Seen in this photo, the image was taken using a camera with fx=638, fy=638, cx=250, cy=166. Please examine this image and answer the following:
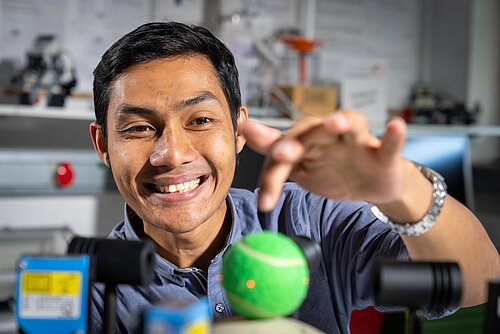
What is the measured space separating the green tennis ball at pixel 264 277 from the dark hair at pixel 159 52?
1.72 ft

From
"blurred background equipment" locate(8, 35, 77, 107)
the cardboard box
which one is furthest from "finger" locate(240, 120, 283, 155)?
the cardboard box

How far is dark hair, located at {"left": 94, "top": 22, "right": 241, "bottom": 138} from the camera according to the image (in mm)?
1082

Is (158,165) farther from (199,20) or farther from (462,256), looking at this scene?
(199,20)

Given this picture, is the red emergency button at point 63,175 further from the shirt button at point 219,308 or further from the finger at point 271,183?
the finger at point 271,183

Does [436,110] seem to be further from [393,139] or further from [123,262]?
[123,262]

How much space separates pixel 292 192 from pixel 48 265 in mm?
726

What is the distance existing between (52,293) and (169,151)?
451mm

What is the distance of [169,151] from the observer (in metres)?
1.02

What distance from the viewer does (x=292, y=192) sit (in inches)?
49.9

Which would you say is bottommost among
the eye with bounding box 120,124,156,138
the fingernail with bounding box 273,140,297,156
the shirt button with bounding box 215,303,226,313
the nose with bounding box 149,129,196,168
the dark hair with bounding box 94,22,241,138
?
the shirt button with bounding box 215,303,226,313

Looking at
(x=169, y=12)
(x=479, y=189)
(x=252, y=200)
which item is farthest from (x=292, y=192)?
(x=479, y=189)

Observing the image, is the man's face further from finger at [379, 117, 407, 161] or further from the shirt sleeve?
finger at [379, 117, 407, 161]

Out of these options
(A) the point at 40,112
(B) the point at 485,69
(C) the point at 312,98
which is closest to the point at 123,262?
(A) the point at 40,112

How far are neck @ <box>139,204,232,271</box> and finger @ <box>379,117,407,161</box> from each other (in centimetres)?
50
